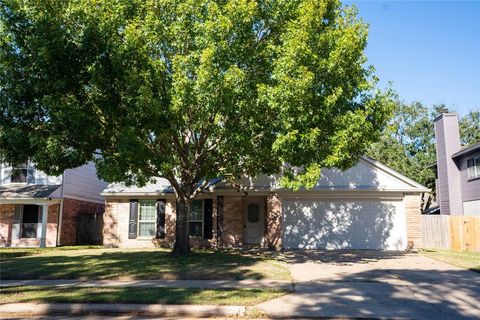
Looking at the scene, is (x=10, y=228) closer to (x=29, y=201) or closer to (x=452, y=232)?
(x=29, y=201)

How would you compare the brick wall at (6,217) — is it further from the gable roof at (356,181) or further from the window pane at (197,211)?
the window pane at (197,211)

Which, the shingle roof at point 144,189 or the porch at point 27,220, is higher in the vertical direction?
the shingle roof at point 144,189

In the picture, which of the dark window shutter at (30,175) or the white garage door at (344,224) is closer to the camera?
the white garage door at (344,224)

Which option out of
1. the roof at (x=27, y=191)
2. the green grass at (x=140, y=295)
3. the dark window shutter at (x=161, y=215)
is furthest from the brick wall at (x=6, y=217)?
the green grass at (x=140, y=295)

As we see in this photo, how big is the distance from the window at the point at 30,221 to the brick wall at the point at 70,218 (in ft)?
4.68

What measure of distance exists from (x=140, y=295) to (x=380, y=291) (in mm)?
5378

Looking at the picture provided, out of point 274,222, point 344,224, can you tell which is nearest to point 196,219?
point 274,222

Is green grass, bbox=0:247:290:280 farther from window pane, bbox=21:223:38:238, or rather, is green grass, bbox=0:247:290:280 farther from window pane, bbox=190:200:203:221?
window pane, bbox=21:223:38:238

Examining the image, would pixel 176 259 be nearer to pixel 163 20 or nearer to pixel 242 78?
pixel 242 78

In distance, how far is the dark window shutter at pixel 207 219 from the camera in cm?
2027

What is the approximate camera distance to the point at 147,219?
21125mm

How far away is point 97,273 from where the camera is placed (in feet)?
38.5

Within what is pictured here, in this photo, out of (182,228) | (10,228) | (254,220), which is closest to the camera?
(182,228)

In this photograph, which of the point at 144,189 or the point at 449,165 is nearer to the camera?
the point at 144,189
